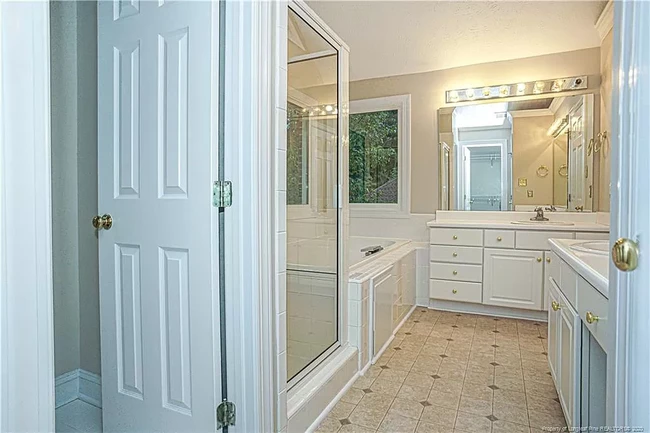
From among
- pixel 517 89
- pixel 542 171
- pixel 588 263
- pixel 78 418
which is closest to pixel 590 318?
pixel 588 263

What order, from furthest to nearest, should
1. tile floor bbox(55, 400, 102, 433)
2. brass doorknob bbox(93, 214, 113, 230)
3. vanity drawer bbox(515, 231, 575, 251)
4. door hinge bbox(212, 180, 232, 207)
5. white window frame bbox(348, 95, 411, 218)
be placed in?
1. white window frame bbox(348, 95, 411, 218)
2. vanity drawer bbox(515, 231, 575, 251)
3. tile floor bbox(55, 400, 102, 433)
4. brass doorknob bbox(93, 214, 113, 230)
5. door hinge bbox(212, 180, 232, 207)

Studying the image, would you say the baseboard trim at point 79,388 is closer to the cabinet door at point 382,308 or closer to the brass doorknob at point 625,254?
the cabinet door at point 382,308

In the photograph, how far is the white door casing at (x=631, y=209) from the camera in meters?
0.64

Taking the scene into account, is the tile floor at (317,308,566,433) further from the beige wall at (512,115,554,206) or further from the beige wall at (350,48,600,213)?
the beige wall at (350,48,600,213)

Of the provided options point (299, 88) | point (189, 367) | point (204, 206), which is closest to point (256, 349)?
point (189, 367)

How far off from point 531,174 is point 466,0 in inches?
67.4

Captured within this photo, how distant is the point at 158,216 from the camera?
1414 mm

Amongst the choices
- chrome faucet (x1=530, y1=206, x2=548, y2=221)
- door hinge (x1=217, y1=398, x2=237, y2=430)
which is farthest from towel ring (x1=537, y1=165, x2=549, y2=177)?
door hinge (x1=217, y1=398, x2=237, y2=430)

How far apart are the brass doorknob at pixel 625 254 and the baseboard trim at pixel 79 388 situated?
2.14 meters

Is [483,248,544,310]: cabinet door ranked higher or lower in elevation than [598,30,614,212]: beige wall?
lower

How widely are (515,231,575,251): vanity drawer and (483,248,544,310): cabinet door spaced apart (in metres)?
0.04

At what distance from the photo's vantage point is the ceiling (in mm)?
2838

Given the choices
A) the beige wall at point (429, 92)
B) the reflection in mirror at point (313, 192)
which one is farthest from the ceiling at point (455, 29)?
the reflection in mirror at point (313, 192)

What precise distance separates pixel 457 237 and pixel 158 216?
110 inches
